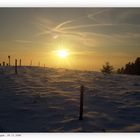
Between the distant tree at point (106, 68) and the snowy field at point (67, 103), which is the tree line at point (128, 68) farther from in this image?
the snowy field at point (67, 103)

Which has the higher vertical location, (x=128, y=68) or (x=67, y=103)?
(x=128, y=68)

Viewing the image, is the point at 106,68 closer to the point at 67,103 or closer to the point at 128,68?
the point at 128,68

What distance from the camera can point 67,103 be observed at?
317 inches

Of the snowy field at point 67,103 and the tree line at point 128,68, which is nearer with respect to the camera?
the snowy field at point 67,103

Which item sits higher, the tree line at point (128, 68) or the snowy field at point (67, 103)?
the tree line at point (128, 68)

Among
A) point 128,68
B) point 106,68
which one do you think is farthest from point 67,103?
point 128,68

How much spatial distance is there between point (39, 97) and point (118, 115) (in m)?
1.44

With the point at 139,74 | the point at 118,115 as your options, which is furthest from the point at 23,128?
the point at 139,74

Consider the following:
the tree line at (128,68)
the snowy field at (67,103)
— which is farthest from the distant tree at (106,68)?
the snowy field at (67,103)

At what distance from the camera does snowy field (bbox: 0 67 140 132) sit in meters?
7.49

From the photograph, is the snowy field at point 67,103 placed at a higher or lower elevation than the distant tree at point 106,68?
lower

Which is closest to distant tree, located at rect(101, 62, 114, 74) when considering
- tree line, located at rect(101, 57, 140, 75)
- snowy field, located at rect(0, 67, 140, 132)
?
tree line, located at rect(101, 57, 140, 75)

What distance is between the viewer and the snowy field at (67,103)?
749 centimetres

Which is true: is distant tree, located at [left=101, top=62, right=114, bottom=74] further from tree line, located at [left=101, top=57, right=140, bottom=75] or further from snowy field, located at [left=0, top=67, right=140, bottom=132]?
snowy field, located at [left=0, top=67, right=140, bottom=132]
